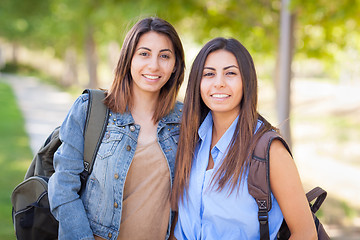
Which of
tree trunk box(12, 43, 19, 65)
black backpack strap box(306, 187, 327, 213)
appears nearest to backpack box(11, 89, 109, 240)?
black backpack strap box(306, 187, 327, 213)

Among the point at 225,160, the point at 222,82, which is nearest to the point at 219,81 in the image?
the point at 222,82

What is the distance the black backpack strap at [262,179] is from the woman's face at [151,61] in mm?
816

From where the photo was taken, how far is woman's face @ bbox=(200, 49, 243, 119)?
96.3 inches

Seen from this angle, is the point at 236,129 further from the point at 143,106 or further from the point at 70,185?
the point at 70,185

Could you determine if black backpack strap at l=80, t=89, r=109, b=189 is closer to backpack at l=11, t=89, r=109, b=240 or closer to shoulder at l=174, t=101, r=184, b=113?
backpack at l=11, t=89, r=109, b=240

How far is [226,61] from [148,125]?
69 centimetres

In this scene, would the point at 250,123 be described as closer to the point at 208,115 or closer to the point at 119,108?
the point at 208,115

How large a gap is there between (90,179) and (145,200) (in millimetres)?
352

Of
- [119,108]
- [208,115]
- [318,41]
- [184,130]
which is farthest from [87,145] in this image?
[318,41]

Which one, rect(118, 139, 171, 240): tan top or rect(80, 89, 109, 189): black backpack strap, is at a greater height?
rect(80, 89, 109, 189): black backpack strap

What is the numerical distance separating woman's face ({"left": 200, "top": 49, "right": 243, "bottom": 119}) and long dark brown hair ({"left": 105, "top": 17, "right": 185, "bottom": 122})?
396 millimetres

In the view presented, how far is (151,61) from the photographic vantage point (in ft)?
8.86

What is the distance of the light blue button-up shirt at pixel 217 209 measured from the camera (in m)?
2.30

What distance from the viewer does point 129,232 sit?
2.66 m
